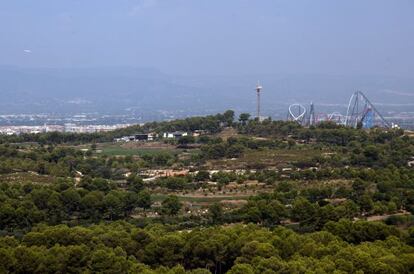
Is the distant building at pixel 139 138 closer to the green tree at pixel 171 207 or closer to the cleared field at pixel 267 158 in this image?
the cleared field at pixel 267 158

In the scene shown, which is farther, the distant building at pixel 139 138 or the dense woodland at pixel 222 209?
the distant building at pixel 139 138

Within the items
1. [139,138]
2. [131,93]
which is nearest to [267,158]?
[139,138]

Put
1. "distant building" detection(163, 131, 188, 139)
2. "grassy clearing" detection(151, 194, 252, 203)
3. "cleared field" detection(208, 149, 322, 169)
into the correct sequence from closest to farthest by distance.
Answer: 1. "grassy clearing" detection(151, 194, 252, 203)
2. "cleared field" detection(208, 149, 322, 169)
3. "distant building" detection(163, 131, 188, 139)

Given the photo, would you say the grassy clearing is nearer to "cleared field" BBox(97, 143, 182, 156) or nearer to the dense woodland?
the dense woodland

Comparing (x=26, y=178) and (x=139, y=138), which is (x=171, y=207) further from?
(x=139, y=138)

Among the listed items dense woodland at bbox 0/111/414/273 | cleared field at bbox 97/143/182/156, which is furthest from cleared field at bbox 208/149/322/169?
cleared field at bbox 97/143/182/156

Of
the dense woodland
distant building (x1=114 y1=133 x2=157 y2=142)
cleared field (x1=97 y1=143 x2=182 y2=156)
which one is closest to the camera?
the dense woodland

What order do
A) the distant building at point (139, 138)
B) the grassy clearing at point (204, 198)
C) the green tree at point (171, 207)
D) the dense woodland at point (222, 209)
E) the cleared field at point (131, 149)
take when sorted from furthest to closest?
1. the distant building at point (139, 138)
2. the cleared field at point (131, 149)
3. the grassy clearing at point (204, 198)
4. the green tree at point (171, 207)
5. the dense woodland at point (222, 209)

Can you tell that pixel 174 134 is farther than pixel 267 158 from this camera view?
Yes

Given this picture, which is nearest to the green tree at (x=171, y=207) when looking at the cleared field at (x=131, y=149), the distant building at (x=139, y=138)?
the cleared field at (x=131, y=149)
